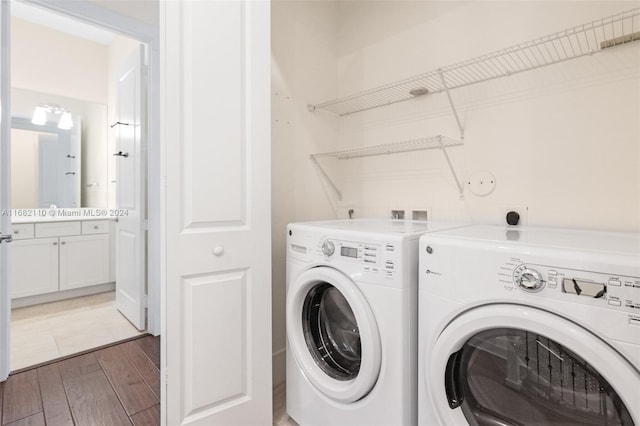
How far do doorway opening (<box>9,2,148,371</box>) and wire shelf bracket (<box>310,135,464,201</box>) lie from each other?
1.49 m

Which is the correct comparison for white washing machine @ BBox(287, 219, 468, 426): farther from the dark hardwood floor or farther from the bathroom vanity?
the bathroom vanity

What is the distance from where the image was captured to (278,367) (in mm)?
1841

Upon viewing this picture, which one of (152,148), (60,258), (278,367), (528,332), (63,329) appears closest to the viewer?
(528,332)

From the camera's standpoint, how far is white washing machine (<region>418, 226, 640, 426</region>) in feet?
2.19

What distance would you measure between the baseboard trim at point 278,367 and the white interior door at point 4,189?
1.54 meters

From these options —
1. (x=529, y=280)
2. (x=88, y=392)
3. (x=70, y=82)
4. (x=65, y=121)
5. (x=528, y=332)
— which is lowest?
(x=88, y=392)

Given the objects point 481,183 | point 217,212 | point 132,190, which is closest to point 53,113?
point 132,190

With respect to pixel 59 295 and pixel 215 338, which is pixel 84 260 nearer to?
pixel 59 295

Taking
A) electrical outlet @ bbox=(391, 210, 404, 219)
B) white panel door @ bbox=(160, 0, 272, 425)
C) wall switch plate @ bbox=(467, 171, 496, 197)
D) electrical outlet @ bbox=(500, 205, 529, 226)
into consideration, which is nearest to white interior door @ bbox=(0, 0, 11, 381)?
white panel door @ bbox=(160, 0, 272, 425)

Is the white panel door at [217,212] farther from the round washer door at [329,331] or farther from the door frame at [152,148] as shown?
the door frame at [152,148]

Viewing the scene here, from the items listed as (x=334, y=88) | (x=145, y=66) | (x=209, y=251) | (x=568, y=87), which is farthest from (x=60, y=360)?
(x=568, y=87)

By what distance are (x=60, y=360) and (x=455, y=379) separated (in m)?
2.42

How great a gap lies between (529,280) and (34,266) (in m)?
4.04

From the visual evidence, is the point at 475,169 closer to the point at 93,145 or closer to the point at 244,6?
the point at 244,6
